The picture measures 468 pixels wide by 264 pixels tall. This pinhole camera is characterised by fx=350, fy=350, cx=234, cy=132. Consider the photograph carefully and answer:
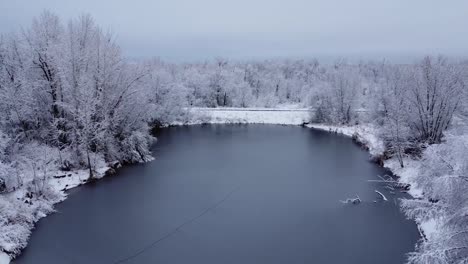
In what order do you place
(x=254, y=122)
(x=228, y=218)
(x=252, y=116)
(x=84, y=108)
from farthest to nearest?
→ (x=252, y=116), (x=254, y=122), (x=84, y=108), (x=228, y=218)

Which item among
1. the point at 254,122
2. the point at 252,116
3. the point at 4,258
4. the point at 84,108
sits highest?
the point at 84,108

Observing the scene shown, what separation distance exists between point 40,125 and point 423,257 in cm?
2494

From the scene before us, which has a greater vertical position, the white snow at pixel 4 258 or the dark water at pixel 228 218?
the white snow at pixel 4 258

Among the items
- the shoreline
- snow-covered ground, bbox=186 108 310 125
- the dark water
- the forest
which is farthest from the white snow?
snow-covered ground, bbox=186 108 310 125

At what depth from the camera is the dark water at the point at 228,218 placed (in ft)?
45.0

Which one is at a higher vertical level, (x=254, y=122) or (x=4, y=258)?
(x=4, y=258)

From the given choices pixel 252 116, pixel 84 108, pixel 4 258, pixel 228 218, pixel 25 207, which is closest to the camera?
pixel 4 258

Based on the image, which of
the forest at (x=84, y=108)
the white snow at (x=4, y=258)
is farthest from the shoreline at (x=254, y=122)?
the forest at (x=84, y=108)

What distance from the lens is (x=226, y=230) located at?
15.7 m

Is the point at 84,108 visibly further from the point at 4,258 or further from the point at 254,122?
the point at 254,122

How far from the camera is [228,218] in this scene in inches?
669

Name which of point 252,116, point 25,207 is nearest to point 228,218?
point 25,207

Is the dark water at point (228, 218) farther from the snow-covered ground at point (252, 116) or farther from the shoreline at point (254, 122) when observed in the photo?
the snow-covered ground at point (252, 116)

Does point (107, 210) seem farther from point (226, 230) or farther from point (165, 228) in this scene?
point (226, 230)
